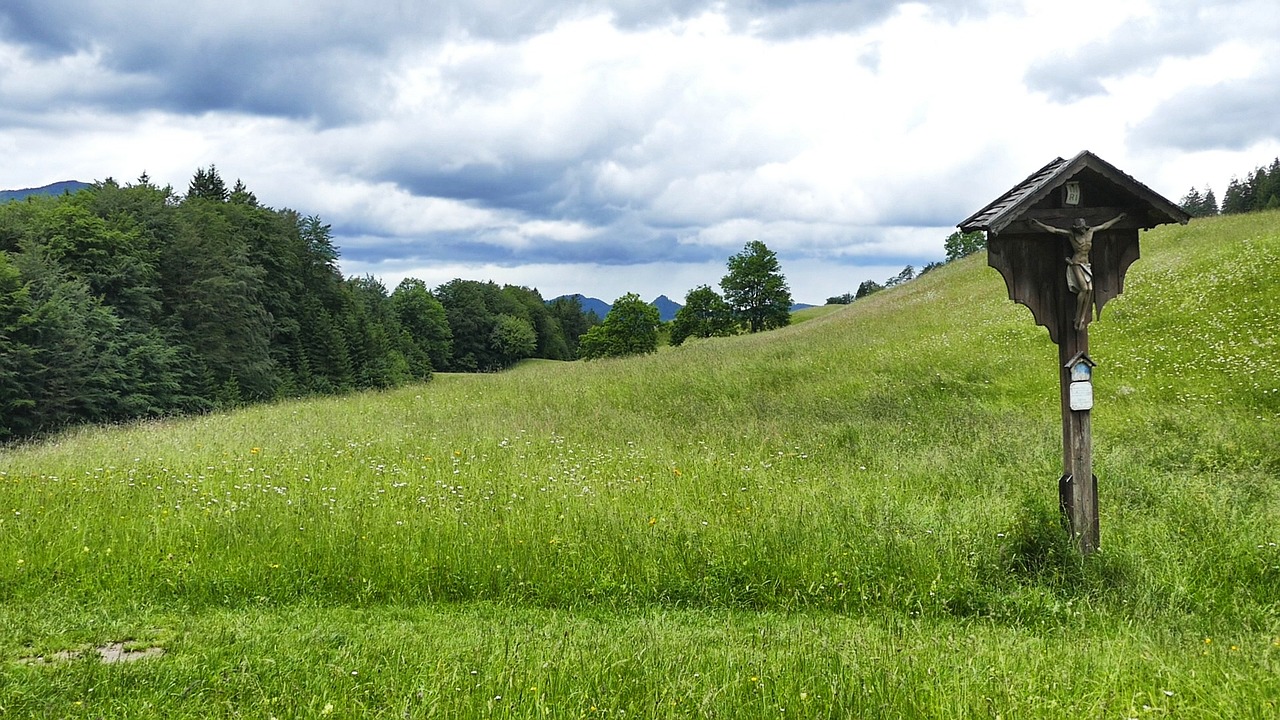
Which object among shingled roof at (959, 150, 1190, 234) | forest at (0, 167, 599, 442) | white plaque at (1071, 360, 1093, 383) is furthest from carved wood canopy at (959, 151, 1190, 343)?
forest at (0, 167, 599, 442)

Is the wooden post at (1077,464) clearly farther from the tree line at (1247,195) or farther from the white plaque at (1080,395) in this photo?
the tree line at (1247,195)

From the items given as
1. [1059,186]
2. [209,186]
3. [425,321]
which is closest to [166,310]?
[209,186]

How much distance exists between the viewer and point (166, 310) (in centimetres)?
4053

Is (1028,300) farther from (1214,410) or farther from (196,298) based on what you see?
(196,298)

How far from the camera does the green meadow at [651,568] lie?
4.12 metres

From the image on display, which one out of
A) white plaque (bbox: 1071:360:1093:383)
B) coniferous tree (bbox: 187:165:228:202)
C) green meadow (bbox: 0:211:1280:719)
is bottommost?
green meadow (bbox: 0:211:1280:719)

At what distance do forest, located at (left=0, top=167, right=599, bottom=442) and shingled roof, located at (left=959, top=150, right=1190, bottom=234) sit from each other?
1267 inches

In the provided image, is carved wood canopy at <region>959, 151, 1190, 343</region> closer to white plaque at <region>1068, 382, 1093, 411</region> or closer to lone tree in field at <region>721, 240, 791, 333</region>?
white plaque at <region>1068, 382, 1093, 411</region>

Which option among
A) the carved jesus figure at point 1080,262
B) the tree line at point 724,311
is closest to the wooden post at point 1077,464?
the carved jesus figure at point 1080,262

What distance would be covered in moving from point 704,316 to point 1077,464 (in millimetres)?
64596

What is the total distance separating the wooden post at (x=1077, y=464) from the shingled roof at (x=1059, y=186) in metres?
1.30

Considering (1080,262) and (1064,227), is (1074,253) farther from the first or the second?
(1064,227)

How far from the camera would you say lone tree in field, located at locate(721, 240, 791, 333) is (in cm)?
6612

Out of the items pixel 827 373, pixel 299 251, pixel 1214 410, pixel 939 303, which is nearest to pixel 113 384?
pixel 299 251
